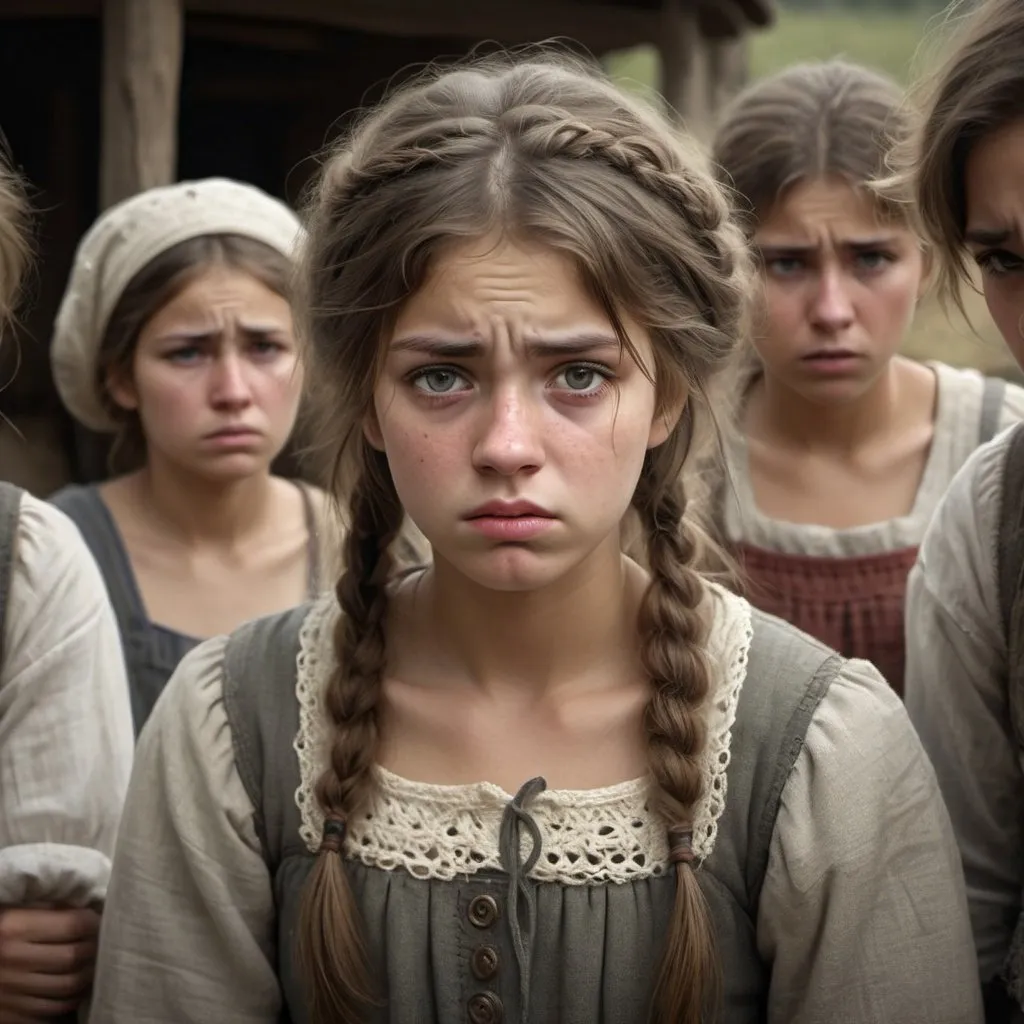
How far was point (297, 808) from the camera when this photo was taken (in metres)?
2.30

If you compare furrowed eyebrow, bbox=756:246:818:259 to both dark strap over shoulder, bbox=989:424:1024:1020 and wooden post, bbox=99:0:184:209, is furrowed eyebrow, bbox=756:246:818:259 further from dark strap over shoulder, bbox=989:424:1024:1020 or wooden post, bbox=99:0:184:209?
wooden post, bbox=99:0:184:209

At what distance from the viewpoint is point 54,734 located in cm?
266

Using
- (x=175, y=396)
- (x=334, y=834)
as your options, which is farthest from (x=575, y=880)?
(x=175, y=396)

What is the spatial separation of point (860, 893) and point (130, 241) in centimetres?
224

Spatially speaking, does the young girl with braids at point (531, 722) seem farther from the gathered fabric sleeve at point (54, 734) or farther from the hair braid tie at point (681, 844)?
the gathered fabric sleeve at point (54, 734)

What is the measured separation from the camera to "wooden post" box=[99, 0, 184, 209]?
4.54 m

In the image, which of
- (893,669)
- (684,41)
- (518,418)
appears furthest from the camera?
(684,41)

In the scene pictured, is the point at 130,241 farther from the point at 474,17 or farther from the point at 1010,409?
the point at 474,17

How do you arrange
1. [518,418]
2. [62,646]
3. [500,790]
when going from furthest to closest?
[62,646]
[500,790]
[518,418]

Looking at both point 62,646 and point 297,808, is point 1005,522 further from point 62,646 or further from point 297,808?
point 62,646

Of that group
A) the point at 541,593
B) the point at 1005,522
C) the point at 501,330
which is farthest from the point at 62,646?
the point at 1005,522

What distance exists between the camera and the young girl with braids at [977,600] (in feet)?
7.56

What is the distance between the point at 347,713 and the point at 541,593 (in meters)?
0.32

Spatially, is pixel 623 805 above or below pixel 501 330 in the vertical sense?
below
